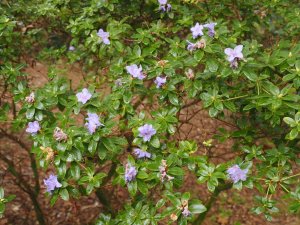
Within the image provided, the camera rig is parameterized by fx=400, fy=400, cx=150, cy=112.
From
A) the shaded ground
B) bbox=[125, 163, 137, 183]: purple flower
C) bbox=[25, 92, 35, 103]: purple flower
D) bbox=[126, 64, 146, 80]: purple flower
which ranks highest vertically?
bbox=[126, 64, 146, 80]: purple flower

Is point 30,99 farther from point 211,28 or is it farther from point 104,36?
point 211,28

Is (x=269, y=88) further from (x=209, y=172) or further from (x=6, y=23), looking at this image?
(x=6, y=23)

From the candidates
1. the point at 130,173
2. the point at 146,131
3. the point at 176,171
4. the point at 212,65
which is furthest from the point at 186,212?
the point at 212,65

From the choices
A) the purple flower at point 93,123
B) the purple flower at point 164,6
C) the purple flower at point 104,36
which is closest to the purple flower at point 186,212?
the purple flower at point 93,123

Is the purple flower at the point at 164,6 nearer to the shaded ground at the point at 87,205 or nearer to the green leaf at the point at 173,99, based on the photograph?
the green leaf at the point at 173,99

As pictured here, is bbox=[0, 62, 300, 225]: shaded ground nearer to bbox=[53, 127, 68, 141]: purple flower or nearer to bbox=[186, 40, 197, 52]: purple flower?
bbox=[186, 40, 197, 52]: purple flower

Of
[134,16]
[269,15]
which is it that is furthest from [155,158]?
[269,15]

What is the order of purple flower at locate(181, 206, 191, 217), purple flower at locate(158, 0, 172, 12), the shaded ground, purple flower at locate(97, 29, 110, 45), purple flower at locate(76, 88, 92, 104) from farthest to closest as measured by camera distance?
1. the shaded ground
2. purple flower at locate(158, 0, 172, 12)
3. purple flower at locate(97, 29, 110, 45)
4. purple flower at locate(76, 88, 92, 104)
5. purple flower at locate(181, 206, 191, 217)

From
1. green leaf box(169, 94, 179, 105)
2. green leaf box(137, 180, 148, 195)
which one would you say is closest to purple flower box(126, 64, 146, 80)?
green leaf box(169, 94, 179, 105)
